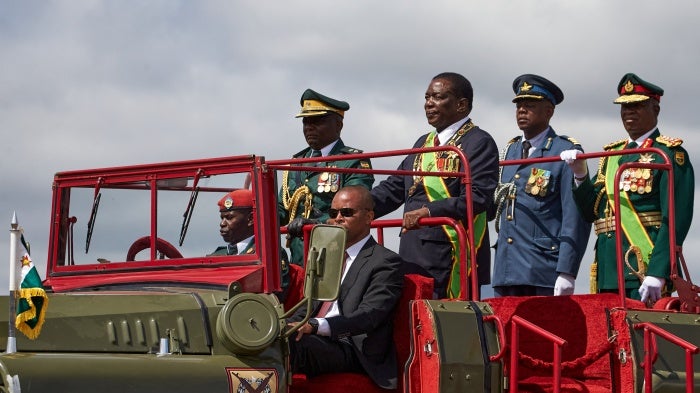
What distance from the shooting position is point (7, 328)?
22.3 feet

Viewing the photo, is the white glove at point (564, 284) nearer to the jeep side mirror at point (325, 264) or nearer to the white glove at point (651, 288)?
the white glove at point (651, 288)

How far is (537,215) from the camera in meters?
10.2

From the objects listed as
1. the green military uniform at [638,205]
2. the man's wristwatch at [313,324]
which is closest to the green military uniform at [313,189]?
the green military uniform at [638,205]

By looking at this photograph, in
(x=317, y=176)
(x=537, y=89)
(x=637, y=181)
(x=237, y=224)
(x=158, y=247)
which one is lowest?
(x=158, y=247)

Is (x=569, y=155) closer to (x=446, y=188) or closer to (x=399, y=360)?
(x=446, y=188)

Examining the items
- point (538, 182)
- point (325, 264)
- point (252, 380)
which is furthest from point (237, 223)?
point (538, 182)

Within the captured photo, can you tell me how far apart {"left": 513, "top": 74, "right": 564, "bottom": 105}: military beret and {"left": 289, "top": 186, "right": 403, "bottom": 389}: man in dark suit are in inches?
97.7

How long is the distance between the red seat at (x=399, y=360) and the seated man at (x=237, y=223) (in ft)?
2.52

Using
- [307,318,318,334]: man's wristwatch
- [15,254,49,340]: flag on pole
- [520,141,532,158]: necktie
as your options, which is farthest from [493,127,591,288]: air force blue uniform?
[15,254,49,340]: flag on pole

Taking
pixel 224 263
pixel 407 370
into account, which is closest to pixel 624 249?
pixel 407 370

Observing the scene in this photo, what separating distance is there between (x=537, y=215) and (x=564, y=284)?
1.97 ft

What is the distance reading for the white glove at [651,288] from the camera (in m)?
9.16

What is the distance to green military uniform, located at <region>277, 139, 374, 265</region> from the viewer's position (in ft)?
31.7

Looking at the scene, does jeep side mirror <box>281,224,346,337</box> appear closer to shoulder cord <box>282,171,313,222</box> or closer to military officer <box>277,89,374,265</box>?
military officer <box>277,89,374,265</box>
